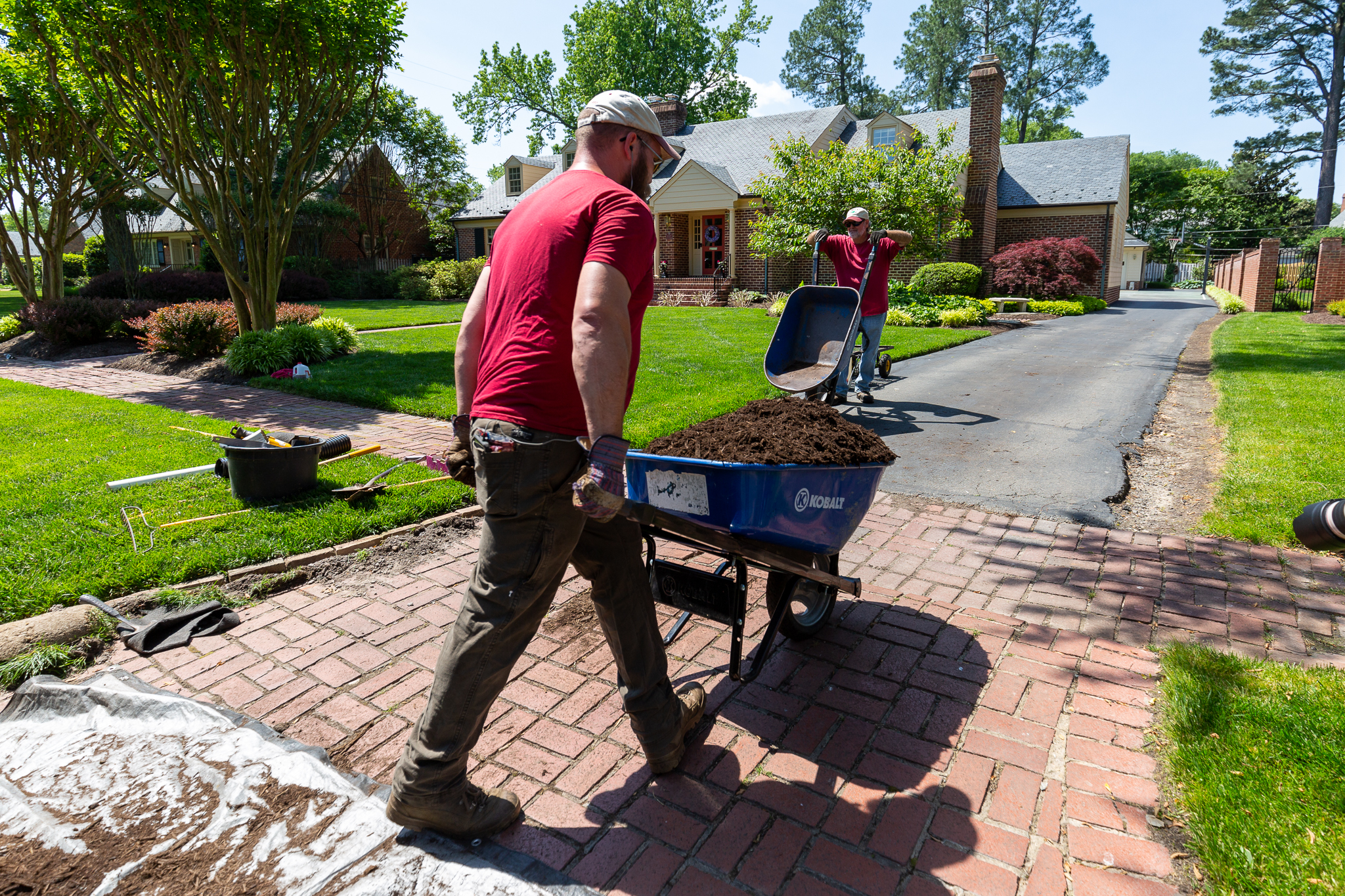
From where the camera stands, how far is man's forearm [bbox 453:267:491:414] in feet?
8.34

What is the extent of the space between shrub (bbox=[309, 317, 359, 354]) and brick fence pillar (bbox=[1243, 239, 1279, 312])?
26.6 m

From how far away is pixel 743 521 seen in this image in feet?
8.77

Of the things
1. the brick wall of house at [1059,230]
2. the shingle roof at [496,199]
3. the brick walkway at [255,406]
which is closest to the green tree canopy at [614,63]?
the shingle roof at [496,199]

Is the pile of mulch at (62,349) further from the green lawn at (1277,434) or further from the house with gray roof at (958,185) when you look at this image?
the house with gray roof at (958,185)

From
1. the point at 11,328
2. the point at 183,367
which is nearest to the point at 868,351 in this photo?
the point at 183,367

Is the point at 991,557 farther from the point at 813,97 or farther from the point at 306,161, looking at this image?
the point at 813,97

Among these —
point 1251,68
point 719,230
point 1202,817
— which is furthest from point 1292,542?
point 1251,68

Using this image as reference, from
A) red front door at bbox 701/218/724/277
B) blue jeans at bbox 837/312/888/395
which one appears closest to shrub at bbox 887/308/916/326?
A: blue jeans at bbox 837/312/888/395

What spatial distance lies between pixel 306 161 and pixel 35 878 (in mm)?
11534

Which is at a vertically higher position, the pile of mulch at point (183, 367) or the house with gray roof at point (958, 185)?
the house with gray roof at point (958, 185)

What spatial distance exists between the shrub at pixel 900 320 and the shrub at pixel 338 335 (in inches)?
462

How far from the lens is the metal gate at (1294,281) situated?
24.7 metres

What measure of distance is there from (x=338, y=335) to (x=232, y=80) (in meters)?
3.90

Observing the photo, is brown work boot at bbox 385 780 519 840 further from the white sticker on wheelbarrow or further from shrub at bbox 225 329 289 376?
shrub at bbox 225 329 289 376
